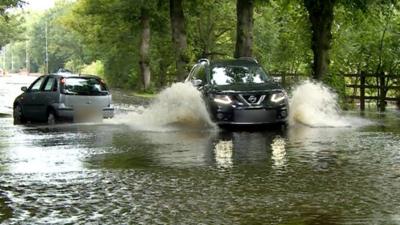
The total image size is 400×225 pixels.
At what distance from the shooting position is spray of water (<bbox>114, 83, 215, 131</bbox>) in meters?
16.6

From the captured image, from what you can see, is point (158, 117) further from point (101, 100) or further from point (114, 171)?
point (114, 171)

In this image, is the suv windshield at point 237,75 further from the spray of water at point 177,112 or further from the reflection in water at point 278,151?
the reflection in water at point 278,151

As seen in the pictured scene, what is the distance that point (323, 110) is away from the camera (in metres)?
18.3

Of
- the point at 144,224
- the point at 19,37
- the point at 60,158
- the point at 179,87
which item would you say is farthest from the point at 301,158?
the point at 19,37

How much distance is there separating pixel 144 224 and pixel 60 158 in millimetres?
5027

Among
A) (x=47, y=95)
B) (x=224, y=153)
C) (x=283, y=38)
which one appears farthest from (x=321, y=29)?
(x=224, y=153)

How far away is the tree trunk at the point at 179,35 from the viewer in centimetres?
2977

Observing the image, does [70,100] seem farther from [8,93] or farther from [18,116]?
[8,93]

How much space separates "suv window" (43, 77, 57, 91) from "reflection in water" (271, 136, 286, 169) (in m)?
7.45

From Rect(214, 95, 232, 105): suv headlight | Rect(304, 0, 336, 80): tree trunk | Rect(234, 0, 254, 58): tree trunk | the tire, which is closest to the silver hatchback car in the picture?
the tire

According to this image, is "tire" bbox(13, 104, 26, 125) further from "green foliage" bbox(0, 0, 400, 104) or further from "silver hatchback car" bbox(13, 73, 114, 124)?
"green foliage" bbox(0, 0, 400, 104)

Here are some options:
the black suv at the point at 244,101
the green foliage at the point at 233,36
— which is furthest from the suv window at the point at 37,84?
the green foliage at the point at 233,36

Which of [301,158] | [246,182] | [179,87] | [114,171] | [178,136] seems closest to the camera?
[246,182]

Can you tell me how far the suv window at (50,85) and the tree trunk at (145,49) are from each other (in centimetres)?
2187
